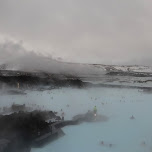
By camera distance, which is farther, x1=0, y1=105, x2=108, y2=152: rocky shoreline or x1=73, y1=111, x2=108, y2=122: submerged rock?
x1=73, y1=111, x2=108, y2=122: submerged rock

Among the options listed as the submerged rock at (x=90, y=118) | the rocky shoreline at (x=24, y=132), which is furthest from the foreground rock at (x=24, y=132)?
the submerged rock at (x=90, y=118)

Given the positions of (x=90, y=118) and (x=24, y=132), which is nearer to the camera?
(x=24, y=132)

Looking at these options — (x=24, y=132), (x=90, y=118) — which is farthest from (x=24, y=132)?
(x=90, y=118)

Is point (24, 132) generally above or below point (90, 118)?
above

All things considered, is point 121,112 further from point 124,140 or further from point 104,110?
point 124,140

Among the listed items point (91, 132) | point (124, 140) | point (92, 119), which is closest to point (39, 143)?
point (91, 132)

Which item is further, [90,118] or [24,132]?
[90,118]

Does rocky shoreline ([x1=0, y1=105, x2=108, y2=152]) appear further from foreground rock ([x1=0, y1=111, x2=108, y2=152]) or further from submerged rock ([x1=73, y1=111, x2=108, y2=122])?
submerged rock ([x1=73, y1=111, x2=108, y2=122])

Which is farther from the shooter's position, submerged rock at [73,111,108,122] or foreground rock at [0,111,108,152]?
submerged rock at [73,111,108,122]

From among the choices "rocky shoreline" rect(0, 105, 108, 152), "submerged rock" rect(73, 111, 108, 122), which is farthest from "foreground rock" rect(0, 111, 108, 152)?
"submerged rock" rect(73, 111, 108, 122)

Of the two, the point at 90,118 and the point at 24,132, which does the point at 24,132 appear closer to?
the point at 24,132

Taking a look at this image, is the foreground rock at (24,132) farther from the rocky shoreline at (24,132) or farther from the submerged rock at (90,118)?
the submerged rock at (90,118)
